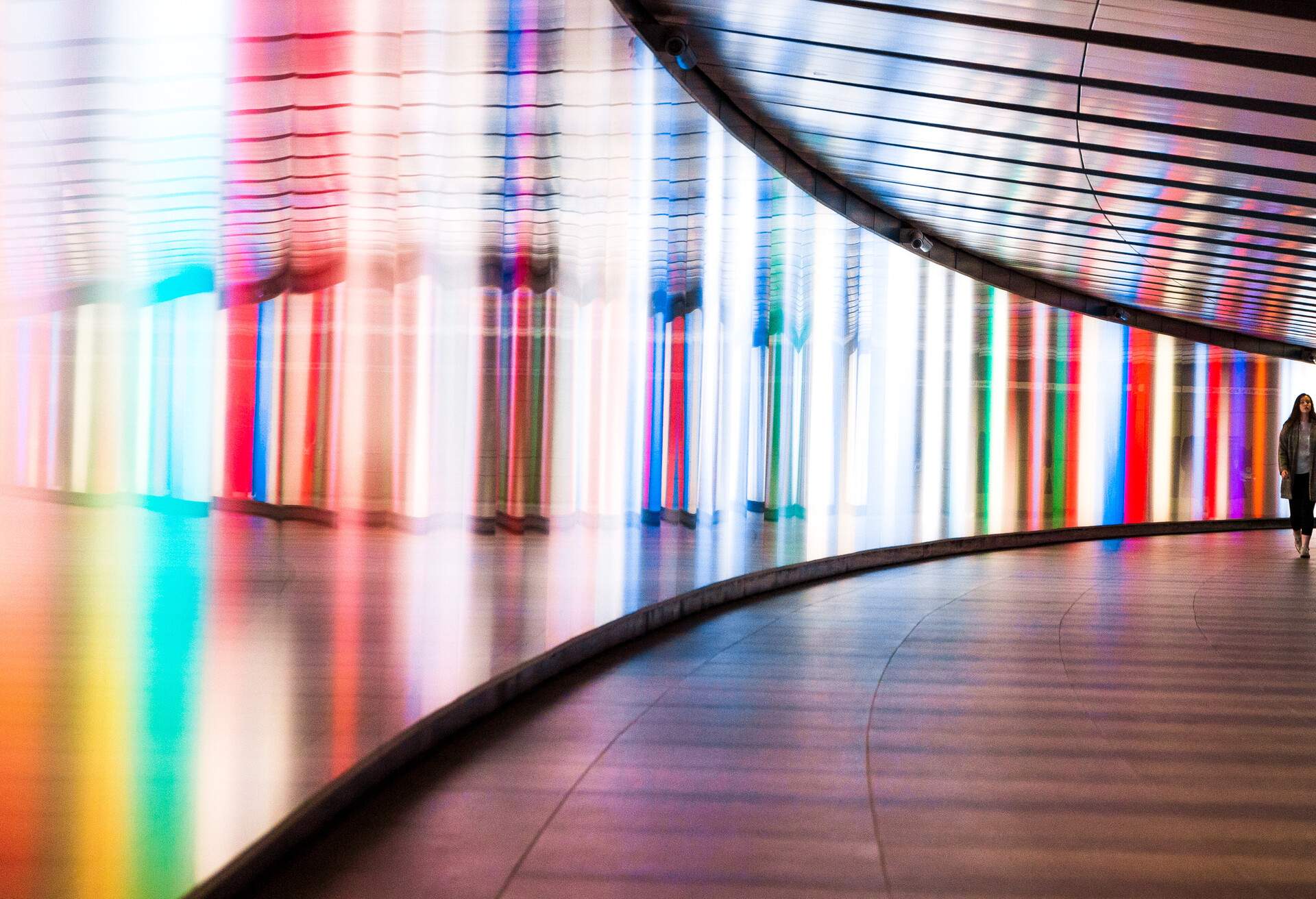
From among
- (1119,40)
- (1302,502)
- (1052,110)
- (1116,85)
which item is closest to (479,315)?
(1119,40)

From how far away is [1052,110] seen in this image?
328 inches

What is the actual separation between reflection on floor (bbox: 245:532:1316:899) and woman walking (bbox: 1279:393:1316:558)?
6686mm

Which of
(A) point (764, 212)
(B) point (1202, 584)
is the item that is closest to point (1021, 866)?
(A) point (764, 212)

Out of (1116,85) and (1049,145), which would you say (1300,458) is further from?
(1116,85)

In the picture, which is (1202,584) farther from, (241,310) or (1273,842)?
(241,310)

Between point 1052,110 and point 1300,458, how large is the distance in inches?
→ 286

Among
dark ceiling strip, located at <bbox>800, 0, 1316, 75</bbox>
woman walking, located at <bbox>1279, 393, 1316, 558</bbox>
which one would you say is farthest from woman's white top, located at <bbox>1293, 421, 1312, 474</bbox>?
dark ceiling strip, located at <bbox>800, 0, 1316, 75</bbox>

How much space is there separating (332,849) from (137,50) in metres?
2.08

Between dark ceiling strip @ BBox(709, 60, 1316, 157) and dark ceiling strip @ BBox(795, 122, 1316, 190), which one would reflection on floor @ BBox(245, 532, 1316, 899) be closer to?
dark ceiling strip @ BBox(709, 60, 1316, 157)

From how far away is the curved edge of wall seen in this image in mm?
2861

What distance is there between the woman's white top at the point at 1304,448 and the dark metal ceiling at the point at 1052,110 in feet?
6.04

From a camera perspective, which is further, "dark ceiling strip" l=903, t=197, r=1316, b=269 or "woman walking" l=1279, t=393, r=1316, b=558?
"woman walking" l=1279, t=393, r=1316, b=558

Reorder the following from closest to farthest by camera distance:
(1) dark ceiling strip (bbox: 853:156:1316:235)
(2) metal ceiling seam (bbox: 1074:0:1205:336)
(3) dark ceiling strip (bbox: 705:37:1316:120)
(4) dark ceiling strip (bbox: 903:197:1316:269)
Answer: (2) metal ceiling seam (bbox: 1074:0:1205:336) → (3) dark ceiling strip (bbox: 705:37:1316:120) → (1) dark ceiling strip (bbox: 853:156:1316:235) → (4) dark ceiling strip (bbox: 903:197:1316:269)

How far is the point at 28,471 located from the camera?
2.07m
